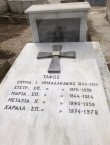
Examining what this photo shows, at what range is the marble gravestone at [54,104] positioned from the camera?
7.37 ft

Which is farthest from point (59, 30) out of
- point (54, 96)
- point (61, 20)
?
point (54, 96)

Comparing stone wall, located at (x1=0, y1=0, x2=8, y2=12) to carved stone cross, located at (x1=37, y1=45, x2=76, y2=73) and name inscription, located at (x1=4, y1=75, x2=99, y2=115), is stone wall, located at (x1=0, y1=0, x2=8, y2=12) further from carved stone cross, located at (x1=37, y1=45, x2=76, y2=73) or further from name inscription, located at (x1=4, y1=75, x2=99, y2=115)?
name inscription, located at (x1=4, y1=75, x2=99, y2=115)

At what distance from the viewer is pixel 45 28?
4551mm

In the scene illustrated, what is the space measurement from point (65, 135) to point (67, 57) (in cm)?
195

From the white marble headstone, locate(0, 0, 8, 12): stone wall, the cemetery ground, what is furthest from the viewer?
locate(0, 0, 8, 12): stone wall

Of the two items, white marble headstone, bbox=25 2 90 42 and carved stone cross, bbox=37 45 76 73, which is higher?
white marble headstone, bbox=25 2 90 42

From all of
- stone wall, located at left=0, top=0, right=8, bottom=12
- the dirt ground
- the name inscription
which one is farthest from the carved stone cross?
stone wall, located at left=0, top=0, right=8, bottom=12

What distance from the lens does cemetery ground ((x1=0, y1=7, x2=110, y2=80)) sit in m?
5.91

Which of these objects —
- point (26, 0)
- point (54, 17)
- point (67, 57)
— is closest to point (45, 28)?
point (54, 17)

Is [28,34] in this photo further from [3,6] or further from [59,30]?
[59,30]

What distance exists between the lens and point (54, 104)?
269 cm

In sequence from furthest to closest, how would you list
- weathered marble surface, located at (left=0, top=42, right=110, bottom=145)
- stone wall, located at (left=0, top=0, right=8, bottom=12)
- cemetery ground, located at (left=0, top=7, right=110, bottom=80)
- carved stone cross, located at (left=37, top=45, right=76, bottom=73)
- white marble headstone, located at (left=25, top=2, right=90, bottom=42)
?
stone wall, located at (left=0, top=0, right=8, bottom=12) < cemetery ground, located at (left=0, top=7, right=110, bottom=80) < white marble headstone, located at (left=25, top=2, right=90, bottom=42) < carved stone cross, located at (left=37, top=45, right=76, bottom=73) < weathered marble surface, located at (left=0, top=42, right=110, bottom=145)

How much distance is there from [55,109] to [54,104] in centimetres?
10

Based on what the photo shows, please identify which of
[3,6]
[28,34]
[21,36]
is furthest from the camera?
[3,6]
